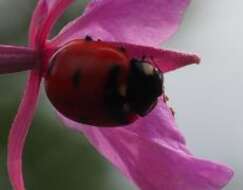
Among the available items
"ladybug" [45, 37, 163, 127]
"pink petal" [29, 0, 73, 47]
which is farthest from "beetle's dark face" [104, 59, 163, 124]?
"pink petal" [29, 0, 73, 47]

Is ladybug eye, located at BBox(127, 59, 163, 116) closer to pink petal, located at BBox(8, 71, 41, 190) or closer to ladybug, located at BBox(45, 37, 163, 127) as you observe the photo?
ladybug, located at BBox(45, 37, 163, 127)

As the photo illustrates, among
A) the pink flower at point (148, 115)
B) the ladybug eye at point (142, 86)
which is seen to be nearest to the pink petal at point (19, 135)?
the pink flower at point (148, 115)

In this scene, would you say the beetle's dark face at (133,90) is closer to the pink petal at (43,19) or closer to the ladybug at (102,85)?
the ladybug at (102,85)

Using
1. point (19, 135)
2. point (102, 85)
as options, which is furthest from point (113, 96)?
point (19, 135)

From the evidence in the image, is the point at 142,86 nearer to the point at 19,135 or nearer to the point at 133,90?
the point at 133,90

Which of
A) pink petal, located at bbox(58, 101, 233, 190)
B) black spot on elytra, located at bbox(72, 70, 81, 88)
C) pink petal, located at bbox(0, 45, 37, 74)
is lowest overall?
pink petal, located at bbox(58, 101, 233, 190)
